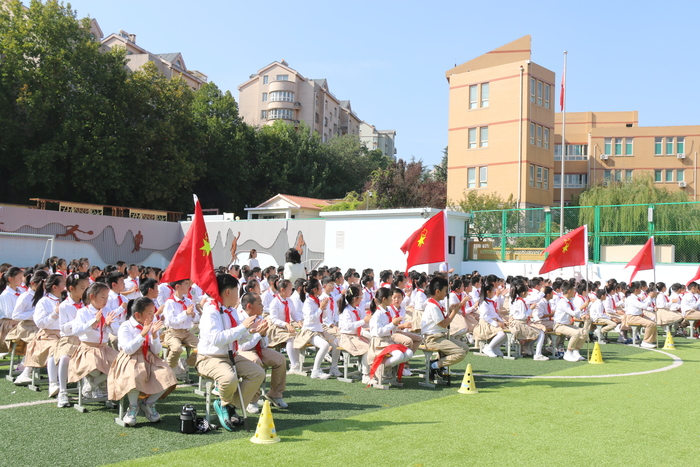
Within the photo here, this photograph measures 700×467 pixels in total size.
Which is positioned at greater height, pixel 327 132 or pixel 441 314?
pixel 327 132

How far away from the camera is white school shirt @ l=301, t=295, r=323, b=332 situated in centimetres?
1038

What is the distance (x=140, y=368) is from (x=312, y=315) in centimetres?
393

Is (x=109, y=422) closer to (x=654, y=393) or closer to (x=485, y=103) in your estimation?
(x=654, y=393)

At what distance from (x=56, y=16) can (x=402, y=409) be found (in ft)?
116

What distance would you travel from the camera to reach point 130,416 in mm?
6754

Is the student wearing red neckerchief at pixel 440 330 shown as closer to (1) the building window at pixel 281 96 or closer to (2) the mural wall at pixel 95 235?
(2) the mural wall at pixel 95 235

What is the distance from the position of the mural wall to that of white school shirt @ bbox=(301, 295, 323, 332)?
1672cm

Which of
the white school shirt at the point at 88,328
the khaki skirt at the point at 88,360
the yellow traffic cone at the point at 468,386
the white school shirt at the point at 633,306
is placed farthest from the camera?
the white school shirt at the point at 633,306

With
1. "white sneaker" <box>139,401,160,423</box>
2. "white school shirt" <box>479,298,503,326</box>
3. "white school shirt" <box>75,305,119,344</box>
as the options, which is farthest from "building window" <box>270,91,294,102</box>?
"white sneaker" <box>139,401,160,423</box>

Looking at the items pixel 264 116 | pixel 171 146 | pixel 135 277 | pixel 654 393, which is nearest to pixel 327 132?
pixel 264 116

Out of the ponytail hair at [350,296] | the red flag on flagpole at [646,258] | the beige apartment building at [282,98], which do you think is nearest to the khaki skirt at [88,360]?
the ponytail hair at [350,296]

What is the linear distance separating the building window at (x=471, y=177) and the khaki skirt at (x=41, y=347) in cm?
3406

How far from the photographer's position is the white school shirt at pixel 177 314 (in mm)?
9508

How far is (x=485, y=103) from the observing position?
3938cm
